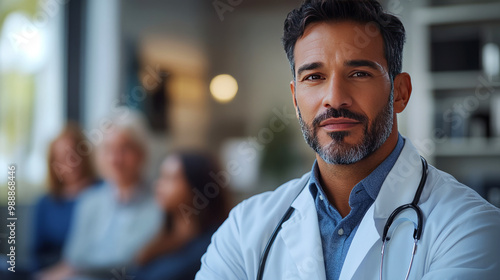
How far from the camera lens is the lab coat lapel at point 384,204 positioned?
73 centimetres

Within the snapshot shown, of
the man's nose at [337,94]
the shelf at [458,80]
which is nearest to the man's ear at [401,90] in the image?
the man's nose at [337,94]

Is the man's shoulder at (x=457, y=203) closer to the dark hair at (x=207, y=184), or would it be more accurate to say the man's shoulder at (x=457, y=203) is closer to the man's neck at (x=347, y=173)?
the man's neck at (x=347, y=173)

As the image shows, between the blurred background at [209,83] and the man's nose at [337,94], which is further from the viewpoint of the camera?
the blurred background at [209,83]

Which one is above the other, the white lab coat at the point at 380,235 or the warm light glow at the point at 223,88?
the warm light glow at the point at 223,88

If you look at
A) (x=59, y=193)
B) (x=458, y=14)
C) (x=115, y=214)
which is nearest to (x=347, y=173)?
(x=458, y=14)

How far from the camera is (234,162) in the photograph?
1.80 m

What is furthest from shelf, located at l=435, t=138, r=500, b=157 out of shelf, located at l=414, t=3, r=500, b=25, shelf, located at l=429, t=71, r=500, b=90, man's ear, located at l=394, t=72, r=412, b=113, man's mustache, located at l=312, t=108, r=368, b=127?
man's mustache, located at l=312, t=108, r=368, b=127

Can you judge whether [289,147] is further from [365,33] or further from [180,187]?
[365,33]

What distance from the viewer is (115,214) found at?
1.89m

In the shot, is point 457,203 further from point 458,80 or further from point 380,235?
point 458,80

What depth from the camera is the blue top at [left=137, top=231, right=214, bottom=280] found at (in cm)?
168

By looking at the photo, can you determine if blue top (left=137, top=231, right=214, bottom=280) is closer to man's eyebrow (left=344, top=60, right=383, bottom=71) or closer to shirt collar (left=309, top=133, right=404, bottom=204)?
shirt collar (left=309, top=133, right=404, bottom=204)

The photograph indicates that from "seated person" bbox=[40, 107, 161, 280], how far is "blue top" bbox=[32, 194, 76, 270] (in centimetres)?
4

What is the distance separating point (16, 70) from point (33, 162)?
39 centimetres
